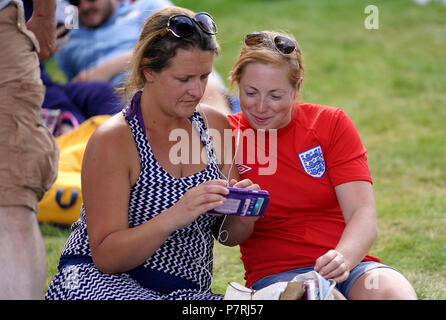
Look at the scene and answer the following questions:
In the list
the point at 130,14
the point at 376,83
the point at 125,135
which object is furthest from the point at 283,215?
the point at 376,83

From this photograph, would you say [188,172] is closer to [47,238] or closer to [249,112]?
[249,112]

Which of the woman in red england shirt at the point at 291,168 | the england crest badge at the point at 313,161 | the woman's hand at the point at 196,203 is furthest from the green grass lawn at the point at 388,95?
the woman's hand at the point at 196,203

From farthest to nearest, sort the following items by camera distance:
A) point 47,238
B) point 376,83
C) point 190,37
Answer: point 376,83 → point 47,238 → point 190,37

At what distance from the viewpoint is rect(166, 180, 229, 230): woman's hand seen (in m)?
2.39

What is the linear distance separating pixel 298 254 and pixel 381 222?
1.94m

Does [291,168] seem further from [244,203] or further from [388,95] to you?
[388,95]

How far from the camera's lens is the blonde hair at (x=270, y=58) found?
9.07 feet

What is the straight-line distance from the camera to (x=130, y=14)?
242 inches

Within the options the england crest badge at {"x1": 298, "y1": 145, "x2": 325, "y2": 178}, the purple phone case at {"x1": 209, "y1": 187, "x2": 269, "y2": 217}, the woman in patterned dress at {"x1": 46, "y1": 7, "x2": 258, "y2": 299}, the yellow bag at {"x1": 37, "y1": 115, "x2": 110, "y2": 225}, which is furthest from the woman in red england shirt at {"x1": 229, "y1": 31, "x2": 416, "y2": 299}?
the yellow bag at {"x1": 37, "y1": 115, "x2": 110, "y2": 225}

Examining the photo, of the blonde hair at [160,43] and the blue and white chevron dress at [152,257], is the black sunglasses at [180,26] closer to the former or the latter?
the blonde hair at [160,43]

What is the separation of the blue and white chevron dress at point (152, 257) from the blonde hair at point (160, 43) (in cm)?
16

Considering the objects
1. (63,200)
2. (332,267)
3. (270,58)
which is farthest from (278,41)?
(63,200)

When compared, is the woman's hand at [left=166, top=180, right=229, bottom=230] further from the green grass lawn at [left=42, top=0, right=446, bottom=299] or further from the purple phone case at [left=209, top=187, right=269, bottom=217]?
the green grass lawn at [left=42, top=0, right=446, bottom=299]

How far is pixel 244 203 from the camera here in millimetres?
2508
